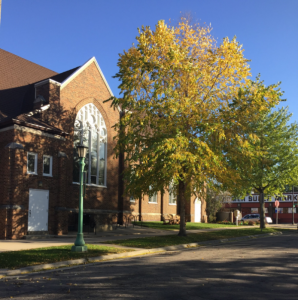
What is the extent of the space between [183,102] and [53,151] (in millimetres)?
9149

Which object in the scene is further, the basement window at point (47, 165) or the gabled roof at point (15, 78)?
the gabled roof at point (15, 78)

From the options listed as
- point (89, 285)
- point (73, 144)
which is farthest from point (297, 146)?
point (89, 285)

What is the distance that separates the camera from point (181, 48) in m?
18.5

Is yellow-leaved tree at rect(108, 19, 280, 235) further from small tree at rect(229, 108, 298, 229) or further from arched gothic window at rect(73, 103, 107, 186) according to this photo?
small tree at rect(229, 108, 298, 229)

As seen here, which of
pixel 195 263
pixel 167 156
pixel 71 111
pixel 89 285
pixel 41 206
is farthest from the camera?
pixel 71 111

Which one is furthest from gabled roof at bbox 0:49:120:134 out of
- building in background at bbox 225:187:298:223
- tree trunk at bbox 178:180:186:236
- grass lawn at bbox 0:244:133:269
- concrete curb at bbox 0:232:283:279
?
building in background at bbox 225:187:298:223

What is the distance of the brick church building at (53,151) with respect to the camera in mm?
19875

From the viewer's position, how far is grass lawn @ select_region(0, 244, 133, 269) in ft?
35.9

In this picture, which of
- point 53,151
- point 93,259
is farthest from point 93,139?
point 93,259

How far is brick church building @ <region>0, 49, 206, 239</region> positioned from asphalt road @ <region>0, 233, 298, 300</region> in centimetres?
1052

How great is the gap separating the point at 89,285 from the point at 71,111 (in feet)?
62.7

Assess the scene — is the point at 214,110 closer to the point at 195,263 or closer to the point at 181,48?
the point at 181,48

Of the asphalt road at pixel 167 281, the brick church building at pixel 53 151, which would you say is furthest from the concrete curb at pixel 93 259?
the brick church building at pixel 53 151

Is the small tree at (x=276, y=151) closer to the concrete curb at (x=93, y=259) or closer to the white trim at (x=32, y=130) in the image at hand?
the concrete curb at (x=93, y=259)
